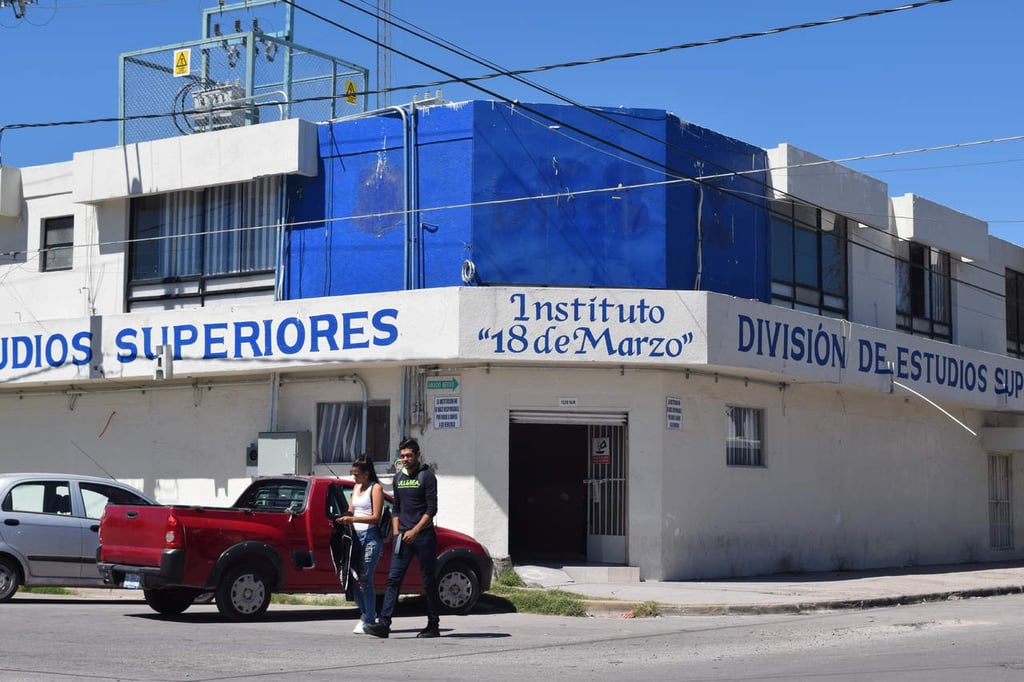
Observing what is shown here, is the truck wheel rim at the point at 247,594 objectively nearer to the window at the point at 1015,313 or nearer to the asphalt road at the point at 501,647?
the asphalt road at the point at 501,647

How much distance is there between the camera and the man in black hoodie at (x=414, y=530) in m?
12.6

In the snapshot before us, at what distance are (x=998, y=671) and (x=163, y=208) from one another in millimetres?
16626

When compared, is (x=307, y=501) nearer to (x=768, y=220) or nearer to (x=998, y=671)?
(x=998, y=671)

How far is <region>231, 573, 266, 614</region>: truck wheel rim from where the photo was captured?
13.6m

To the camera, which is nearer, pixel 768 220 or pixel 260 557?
pixel 260 557

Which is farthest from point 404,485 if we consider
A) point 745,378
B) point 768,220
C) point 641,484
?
point 768,220

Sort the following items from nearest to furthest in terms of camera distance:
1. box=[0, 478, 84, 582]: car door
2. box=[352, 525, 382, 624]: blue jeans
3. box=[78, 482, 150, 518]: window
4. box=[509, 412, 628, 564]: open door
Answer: box=[352, 525, 382, 624]: blue jeans < box=[0, 478, 84, 582]: car door < box=[78, 482, 150, 518]: window < box=[509, 412, 628, 564]: open door

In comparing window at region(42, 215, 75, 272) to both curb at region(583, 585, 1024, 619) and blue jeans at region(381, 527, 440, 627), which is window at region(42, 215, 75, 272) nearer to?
curb at region(583, 585, 1024, 619)

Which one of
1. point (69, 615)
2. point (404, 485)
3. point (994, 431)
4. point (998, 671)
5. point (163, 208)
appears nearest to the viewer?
point (998, 671)

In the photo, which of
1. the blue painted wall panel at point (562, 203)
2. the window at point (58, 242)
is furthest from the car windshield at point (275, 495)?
the window at point (58, 242)

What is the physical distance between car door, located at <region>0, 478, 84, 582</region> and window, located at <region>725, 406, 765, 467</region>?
10.2 m

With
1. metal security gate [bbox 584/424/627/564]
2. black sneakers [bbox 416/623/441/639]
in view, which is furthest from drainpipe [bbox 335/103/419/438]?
black sneakers [bbox 416/623/441/639]

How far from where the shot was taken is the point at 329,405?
20844 millimetres

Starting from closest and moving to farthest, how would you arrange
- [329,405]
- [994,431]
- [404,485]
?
[404,485] < [329,405] < [994,431]
